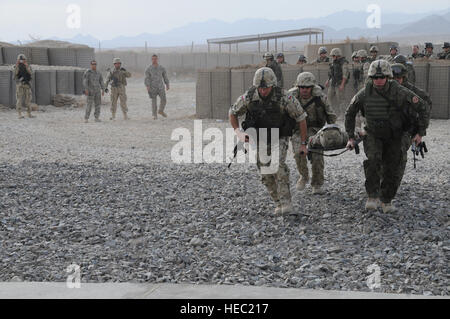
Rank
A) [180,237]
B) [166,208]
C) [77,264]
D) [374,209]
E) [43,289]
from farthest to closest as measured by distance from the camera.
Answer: [166,208]
[374,209]
[180,237]
[77,264]
[43,289]

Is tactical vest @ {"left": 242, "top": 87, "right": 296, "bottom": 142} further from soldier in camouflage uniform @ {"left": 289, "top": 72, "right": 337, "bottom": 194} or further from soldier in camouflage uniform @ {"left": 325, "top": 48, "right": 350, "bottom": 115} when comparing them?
soldier in camouflage uniform @ {"left": 325, "top": 48, "right": 350, "bottom": 115}

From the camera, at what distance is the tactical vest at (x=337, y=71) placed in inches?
579

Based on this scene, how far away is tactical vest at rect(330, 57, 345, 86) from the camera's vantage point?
14703mm

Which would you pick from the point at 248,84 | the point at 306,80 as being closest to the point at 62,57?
the point at 248,84

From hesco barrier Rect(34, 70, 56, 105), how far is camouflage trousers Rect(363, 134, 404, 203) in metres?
17.5

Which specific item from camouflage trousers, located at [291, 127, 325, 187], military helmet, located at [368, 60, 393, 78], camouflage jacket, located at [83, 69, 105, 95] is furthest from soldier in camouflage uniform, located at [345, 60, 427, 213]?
camouflage jacket, located at [83, 69, 105, 95]

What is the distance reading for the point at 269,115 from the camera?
643 cm

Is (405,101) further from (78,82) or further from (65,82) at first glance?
(78,82)

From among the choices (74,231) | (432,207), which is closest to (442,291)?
(432,207)

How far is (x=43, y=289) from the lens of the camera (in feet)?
14.1

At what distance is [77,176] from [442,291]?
6031 millimetres

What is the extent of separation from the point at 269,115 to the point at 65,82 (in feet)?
60.1
